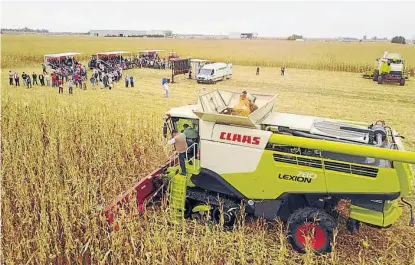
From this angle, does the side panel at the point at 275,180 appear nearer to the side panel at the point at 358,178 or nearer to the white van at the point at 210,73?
the side panel at the point at 358,178

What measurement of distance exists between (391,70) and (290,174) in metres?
25.9

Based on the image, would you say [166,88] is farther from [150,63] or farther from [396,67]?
[396,67]

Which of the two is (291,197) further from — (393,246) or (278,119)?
(393,246)

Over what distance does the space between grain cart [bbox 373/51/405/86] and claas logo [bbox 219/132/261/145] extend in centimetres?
2563

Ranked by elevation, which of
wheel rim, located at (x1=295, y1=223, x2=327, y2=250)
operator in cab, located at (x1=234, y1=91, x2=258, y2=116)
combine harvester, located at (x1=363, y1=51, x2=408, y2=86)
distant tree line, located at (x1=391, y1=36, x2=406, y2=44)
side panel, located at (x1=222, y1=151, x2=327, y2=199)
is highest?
distant tree line, located at (x1=391, y1=36, x2=406, y2=44)

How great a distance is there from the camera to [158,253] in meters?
4.78

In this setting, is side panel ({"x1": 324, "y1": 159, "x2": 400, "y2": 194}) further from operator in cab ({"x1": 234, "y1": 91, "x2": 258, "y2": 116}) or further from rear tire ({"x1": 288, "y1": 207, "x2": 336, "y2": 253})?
operator in cab ({"x1": 234, "y1": 91, "x2": 258, "y2": 116})

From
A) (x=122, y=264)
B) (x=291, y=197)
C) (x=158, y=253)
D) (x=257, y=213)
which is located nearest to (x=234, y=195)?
(x=257, y=213)

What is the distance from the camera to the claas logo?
556 centimetres

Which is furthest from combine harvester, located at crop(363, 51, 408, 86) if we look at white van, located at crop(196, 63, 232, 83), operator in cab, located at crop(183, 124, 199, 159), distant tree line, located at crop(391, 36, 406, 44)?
distant tree line, located at crop(391, 36, 406, 44)

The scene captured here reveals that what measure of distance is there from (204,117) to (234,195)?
4.87 ft

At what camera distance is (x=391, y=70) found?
27.2 metres

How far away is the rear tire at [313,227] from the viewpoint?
5.42 metres

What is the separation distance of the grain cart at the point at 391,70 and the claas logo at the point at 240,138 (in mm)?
25625
